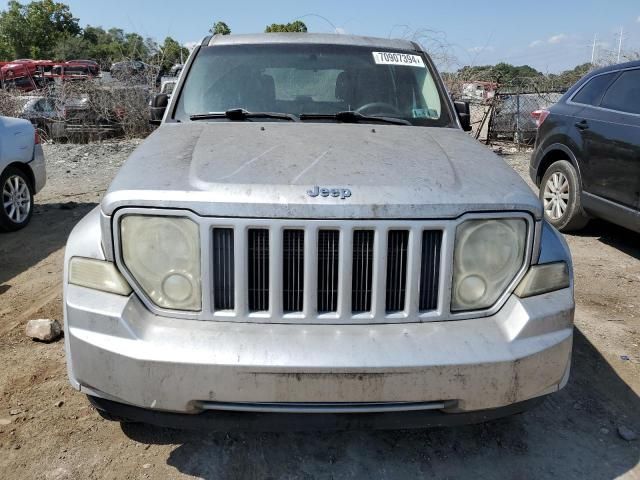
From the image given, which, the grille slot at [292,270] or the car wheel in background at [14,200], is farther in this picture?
the car wheel in background at [14,200]

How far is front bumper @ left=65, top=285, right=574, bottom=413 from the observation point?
2.05 m

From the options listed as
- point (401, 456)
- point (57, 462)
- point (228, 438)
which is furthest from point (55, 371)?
point (401, 456)

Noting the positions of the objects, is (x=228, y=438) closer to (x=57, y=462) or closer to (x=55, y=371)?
(x=57, y=462)

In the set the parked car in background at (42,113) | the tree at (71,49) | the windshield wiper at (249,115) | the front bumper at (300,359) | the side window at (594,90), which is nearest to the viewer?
the front bumper at (300,359)

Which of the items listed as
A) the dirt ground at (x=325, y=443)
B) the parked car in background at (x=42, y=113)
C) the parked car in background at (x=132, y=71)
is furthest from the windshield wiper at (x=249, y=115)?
the parked car in background at (x=42, y=113)

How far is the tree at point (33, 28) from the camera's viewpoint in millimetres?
53406

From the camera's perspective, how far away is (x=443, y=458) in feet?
8.82

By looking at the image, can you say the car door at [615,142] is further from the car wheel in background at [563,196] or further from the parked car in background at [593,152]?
the car wheel in background at [563,196]

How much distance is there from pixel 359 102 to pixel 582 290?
2747 mm

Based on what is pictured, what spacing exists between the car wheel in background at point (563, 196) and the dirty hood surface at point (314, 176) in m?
3.74

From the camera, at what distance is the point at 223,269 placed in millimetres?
2205

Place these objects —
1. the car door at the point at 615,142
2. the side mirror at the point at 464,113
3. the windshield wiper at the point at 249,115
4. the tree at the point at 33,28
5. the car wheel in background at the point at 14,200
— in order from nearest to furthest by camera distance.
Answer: the windshield wiper at the point at 249,115, the side mirror at the point at 464,113, the car door at the point at 615,142, the car wheel in background at the point at 14,200, the tree at the point at 33,28

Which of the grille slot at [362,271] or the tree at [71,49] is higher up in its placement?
the tree at [71,49]

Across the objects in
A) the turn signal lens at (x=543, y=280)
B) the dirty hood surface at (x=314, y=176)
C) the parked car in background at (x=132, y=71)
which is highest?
the parked car in background at (x=132, y=71)
